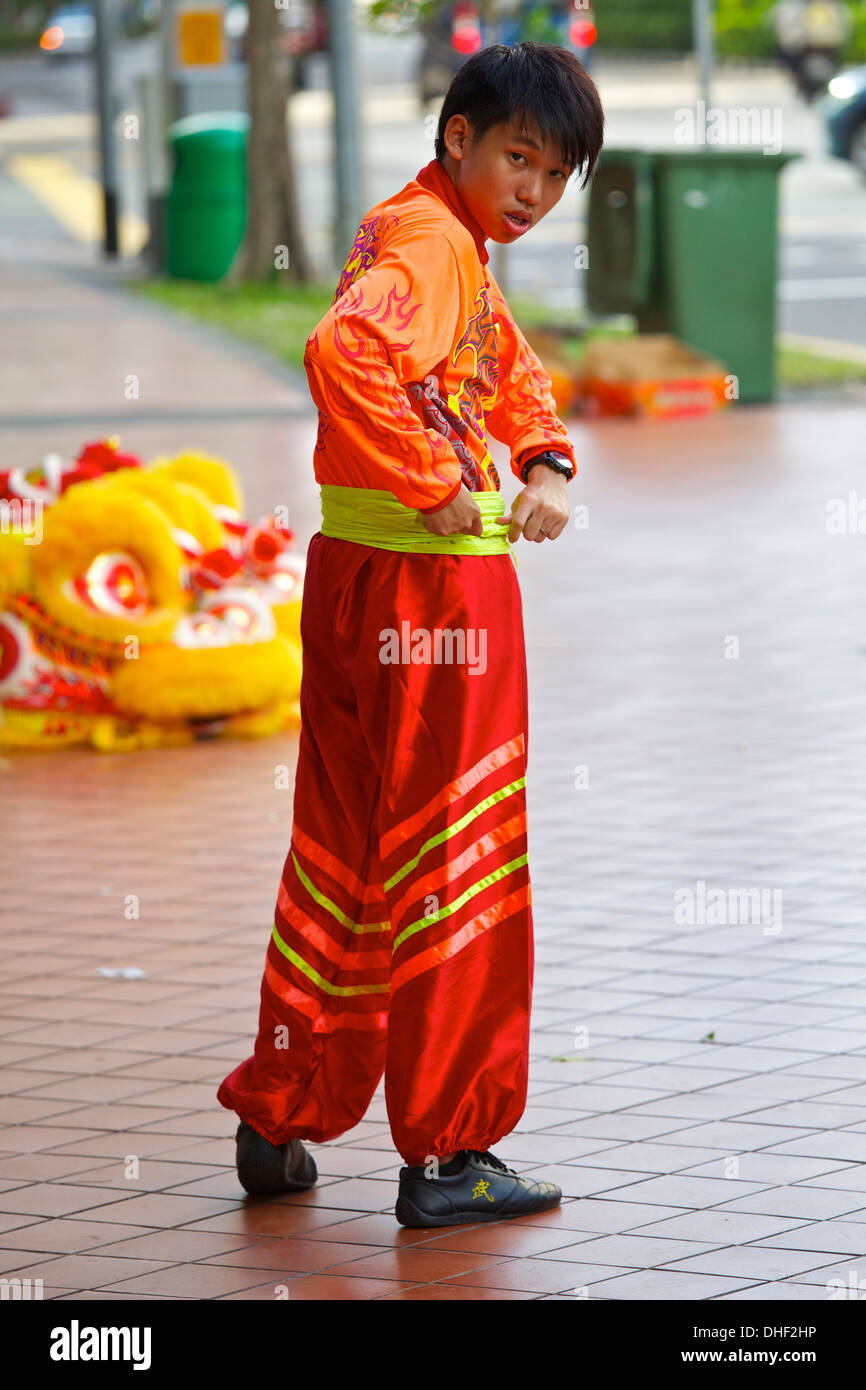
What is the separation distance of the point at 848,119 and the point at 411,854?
80.7 ft

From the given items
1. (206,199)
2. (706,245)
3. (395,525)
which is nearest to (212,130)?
(206,199)

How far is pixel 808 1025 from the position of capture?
14.6 ft

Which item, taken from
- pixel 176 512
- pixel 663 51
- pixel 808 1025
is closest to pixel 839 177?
A: pixel 663 51

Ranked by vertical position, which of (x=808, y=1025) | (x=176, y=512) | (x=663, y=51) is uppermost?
(x=663, y=51)

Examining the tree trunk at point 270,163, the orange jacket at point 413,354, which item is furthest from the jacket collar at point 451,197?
the tree trunk at point 270,163

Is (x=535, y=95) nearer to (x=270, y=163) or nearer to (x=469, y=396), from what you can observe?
(x=469, y=396)

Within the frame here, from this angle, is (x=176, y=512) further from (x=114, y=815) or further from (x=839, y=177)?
(x=839, y=177)

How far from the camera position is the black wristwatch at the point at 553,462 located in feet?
11.6

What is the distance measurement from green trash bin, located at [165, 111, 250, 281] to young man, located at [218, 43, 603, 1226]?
58.9 feet

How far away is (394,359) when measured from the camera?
127 inches

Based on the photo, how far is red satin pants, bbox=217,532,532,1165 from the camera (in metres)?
3.39

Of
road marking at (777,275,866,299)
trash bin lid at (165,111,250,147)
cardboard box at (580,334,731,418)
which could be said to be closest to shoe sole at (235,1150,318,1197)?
cardboard box at (580,334,731,418)
